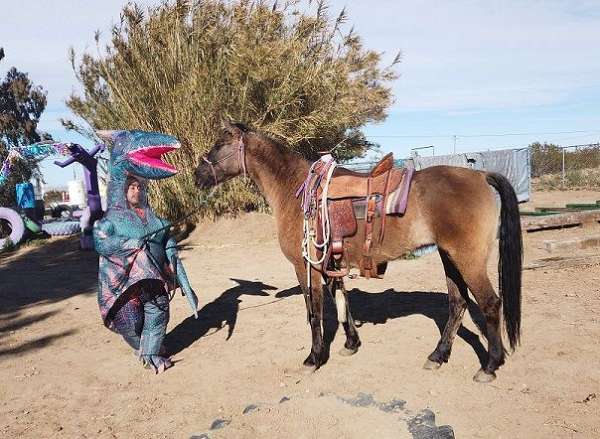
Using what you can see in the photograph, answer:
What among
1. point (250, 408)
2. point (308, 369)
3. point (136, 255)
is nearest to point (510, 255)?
point (308, 369)

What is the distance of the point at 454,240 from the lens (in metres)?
3.80

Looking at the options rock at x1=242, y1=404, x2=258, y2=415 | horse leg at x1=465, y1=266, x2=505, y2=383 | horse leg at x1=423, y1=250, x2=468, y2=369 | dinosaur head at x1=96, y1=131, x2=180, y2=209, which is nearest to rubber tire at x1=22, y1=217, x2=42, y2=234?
dinosaur head at x1=96, y1=131, x2=180, y2=209

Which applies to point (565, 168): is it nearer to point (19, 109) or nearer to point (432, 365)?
point (432, 365)

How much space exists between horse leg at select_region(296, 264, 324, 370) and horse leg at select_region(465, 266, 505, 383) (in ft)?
4.28

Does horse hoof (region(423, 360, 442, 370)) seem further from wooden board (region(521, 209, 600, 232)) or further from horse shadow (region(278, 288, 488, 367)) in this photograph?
wooden board (region(521, 209, 600, 232))

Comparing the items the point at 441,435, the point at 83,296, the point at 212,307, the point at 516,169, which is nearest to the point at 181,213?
the point at 83,296

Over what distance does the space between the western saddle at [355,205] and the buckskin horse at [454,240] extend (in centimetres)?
5

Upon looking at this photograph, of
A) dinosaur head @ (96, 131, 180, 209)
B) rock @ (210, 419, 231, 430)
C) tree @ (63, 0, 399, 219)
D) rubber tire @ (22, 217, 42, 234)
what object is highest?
tree @ (63, 0, 399, 219)

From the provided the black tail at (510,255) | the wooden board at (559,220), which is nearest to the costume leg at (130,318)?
the black tail at (510,255)

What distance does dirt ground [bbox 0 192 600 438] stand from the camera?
10.9ft

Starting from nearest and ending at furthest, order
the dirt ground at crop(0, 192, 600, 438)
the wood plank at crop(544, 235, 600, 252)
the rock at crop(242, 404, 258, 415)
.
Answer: the dirt ground at crop(0, 192, 600, 438) < the rock at crop(242, 404, 258, 415) < the wood plank at crop(544, 235, 600, 252)

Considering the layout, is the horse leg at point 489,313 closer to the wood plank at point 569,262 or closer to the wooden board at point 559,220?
the wood plank at point 569,262

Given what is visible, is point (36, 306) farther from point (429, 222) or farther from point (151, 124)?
point (151, 124)

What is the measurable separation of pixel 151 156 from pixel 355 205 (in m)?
1.99
